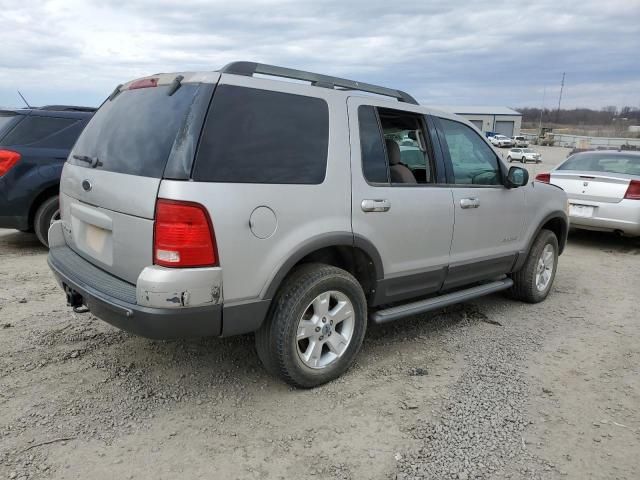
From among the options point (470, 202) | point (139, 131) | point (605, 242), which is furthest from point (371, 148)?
point (605, 242)

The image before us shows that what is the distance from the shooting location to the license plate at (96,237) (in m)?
3.04

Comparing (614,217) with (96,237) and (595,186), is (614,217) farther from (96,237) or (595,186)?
(96,237)

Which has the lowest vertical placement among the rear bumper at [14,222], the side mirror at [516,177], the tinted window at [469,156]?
the rear bumper at [14,222]

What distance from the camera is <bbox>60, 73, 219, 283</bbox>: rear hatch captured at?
106 inches

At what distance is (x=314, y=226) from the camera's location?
308 centimetres

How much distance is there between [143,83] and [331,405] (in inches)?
91.2

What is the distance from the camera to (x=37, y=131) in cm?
642

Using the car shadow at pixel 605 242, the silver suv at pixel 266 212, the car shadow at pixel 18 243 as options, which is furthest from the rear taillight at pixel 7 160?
the car shadow at pixel 605 242

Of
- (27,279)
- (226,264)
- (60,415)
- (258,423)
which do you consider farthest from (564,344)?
(27,279)

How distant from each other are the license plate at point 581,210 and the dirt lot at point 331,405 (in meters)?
3.63

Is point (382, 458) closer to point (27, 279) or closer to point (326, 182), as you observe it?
point (326, 182)

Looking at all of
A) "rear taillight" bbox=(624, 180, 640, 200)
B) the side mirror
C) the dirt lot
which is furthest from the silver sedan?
the side mirror

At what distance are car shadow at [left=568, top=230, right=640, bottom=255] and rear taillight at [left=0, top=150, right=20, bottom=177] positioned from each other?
819cm

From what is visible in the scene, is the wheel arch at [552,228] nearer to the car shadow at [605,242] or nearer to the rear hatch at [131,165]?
the car shadow at [605,242]
